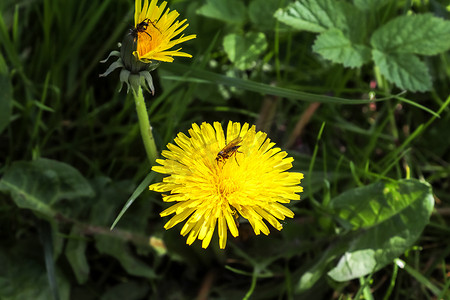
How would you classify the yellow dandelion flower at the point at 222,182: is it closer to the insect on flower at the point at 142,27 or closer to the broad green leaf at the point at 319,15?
the insect on flower at the point at 142,27

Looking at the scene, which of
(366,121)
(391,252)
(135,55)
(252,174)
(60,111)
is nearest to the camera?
(135,55)

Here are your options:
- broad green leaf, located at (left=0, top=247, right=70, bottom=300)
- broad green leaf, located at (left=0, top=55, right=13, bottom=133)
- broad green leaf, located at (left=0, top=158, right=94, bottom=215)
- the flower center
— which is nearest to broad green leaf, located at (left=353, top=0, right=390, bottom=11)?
the flower center

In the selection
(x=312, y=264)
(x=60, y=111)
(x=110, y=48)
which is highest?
(x=110, y=48)

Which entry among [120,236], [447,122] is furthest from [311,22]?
[120,236]

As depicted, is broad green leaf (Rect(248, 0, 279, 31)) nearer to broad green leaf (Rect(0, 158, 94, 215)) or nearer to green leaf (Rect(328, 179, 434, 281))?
green leaf (Rect(328, 179, 434, 281))

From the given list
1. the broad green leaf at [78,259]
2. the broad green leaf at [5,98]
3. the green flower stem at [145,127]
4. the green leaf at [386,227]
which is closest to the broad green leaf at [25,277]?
the broad green leaf at [78,259]

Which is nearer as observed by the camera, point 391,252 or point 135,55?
point 135,55

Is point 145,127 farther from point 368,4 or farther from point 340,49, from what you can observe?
point 368,4

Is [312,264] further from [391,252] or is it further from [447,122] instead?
[447,122]
